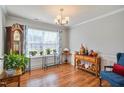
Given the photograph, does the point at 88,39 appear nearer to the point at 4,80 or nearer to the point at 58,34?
the point at 58,34

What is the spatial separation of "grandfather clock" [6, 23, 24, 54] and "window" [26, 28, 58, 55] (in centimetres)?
83

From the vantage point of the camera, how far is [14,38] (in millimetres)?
3412

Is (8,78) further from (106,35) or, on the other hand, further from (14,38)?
(106,35)

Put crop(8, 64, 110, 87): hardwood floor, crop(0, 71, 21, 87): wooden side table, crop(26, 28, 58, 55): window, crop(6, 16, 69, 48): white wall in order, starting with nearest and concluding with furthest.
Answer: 1. crop(0, 71, 21, 87): wooden side table
2. crop(8, 64, 110, 87): hardwood floor
3. crop(6, 16, 69, 48): white wall
4. crop(26, 28, 58, 55): window

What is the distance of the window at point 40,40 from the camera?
4578mm

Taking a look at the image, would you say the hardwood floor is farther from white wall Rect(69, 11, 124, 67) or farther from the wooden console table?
white wall Rect(69, 11, 124, 67)

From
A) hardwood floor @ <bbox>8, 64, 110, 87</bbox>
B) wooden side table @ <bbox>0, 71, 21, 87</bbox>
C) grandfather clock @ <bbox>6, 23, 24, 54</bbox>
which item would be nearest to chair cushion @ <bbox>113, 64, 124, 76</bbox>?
hardwood floor @ <bbox>8, 64, 110, 87</bbox>

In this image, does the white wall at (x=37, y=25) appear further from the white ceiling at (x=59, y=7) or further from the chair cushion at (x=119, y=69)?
the chair cushion at (x=119, y=69)

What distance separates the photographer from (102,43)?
3748 mm

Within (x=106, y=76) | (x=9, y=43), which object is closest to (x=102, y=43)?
(x=106, y=76)

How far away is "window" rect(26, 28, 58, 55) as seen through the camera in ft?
15.0

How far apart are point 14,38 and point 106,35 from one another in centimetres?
277

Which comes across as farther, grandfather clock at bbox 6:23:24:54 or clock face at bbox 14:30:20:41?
clock face at bbox 14:30:20:41

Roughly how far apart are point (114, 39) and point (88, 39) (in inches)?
48.8
